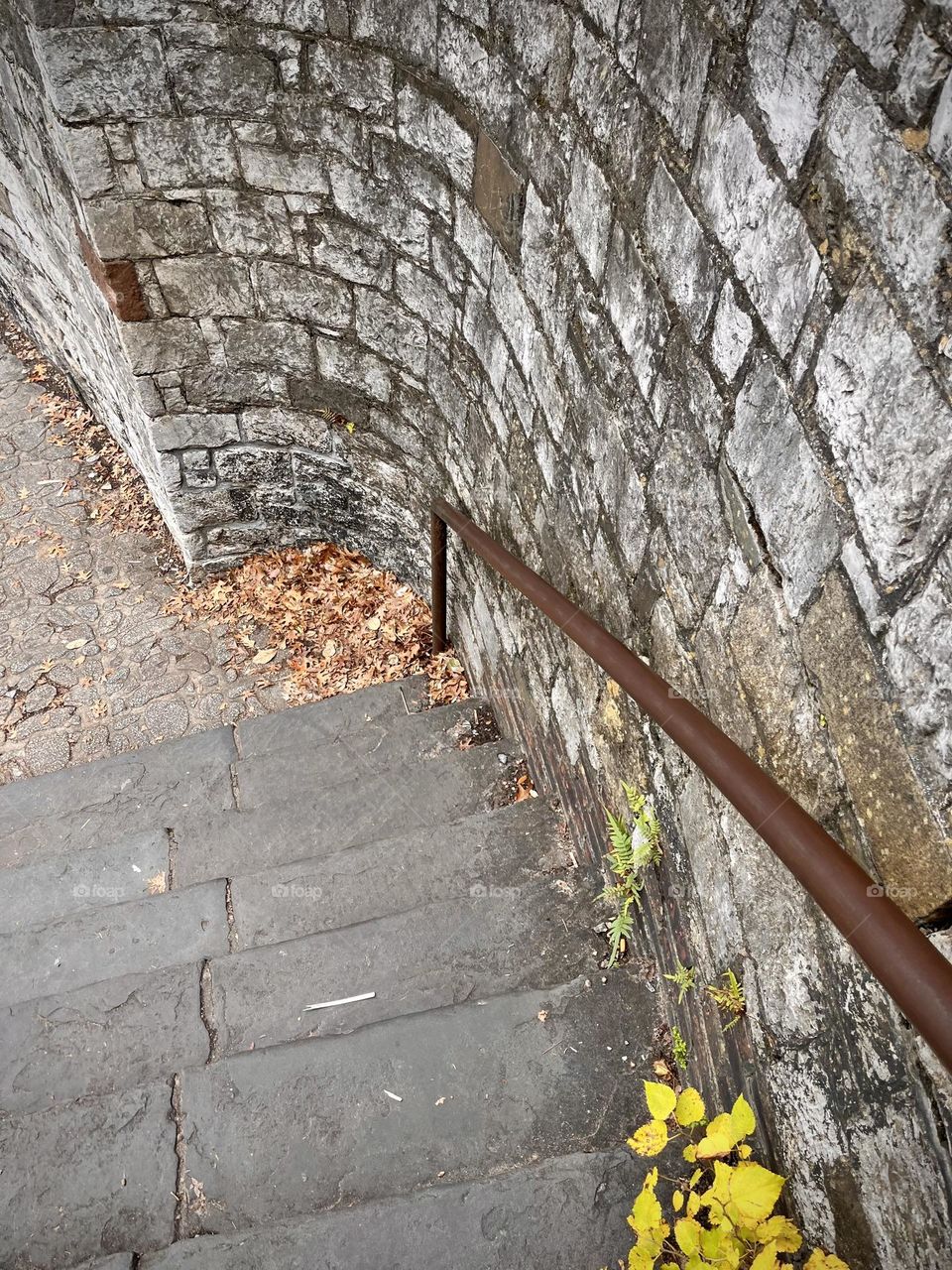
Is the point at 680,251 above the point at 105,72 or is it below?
below

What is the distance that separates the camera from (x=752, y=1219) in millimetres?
1441

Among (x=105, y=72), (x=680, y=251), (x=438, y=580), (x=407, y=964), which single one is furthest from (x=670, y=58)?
(x=438, y=580)

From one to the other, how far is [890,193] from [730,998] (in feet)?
4.47

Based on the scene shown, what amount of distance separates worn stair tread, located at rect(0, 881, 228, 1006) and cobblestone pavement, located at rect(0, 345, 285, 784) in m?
1.53

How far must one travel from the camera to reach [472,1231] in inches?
67.6

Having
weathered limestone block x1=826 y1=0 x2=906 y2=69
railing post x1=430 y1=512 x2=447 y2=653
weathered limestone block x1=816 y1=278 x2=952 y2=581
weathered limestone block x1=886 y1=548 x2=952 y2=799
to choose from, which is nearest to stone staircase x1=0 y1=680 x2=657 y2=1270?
railing post x1=430 y1=512 x2=447 y2=653

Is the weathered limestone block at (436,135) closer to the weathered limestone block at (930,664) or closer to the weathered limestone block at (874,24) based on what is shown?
the weathered limestone block at (874,24)

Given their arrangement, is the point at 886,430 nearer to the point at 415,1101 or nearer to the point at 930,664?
the point at 930,664

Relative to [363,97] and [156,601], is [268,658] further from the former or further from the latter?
[363,97]

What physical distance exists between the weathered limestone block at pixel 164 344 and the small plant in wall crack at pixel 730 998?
3.23 metres

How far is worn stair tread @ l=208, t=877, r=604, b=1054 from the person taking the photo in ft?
7.37

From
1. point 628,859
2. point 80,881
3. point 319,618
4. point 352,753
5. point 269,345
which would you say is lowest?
point 628,859

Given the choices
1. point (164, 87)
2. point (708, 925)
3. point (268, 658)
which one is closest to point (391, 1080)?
point (708, 925)

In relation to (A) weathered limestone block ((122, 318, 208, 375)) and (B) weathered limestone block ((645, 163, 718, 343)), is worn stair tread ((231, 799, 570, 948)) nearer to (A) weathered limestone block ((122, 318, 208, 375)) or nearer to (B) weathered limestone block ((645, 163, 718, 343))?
(B) weathered limestone block ((645, 163, 718, 343))
